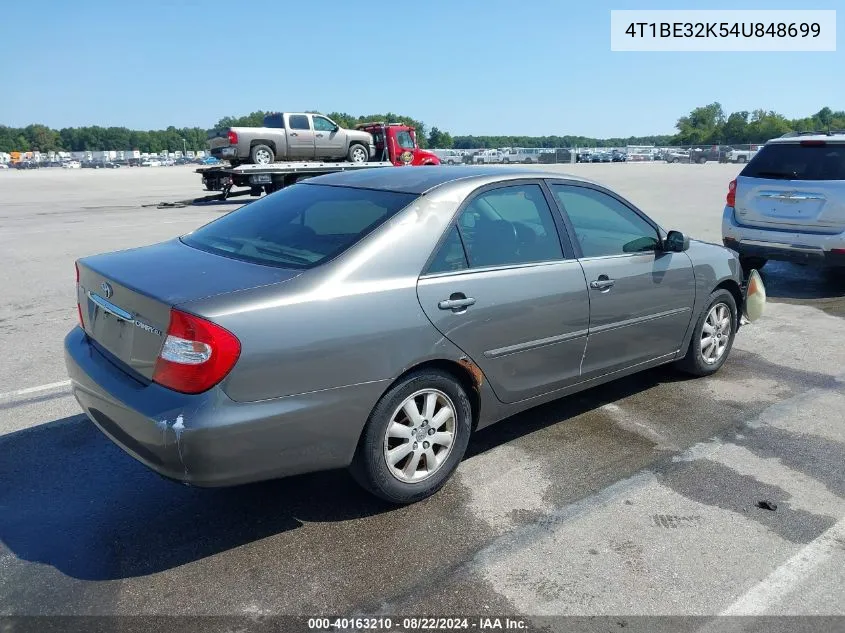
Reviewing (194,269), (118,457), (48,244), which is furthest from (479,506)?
(48,244)

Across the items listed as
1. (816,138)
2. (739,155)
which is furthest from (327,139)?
(739,155)

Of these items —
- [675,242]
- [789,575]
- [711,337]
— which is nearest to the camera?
[789,575]

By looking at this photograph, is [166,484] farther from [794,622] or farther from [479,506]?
[794,622]

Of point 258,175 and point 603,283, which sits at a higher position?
point 258,175

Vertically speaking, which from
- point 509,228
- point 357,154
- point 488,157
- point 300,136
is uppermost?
point 300,136

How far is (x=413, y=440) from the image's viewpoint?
11.3 ft

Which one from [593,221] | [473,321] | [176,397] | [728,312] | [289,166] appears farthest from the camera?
[289,166]

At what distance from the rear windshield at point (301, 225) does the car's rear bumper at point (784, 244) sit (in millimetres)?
6162

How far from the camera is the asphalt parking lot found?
9.23 feet

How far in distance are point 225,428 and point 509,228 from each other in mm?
1961

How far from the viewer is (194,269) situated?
131 inches

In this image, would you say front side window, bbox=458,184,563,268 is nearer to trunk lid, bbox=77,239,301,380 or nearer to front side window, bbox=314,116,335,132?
trunk lid, bbox=77,239,301,380

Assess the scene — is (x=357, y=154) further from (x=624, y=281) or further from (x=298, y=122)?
(x=624, y=281)

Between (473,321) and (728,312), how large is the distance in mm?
2847
